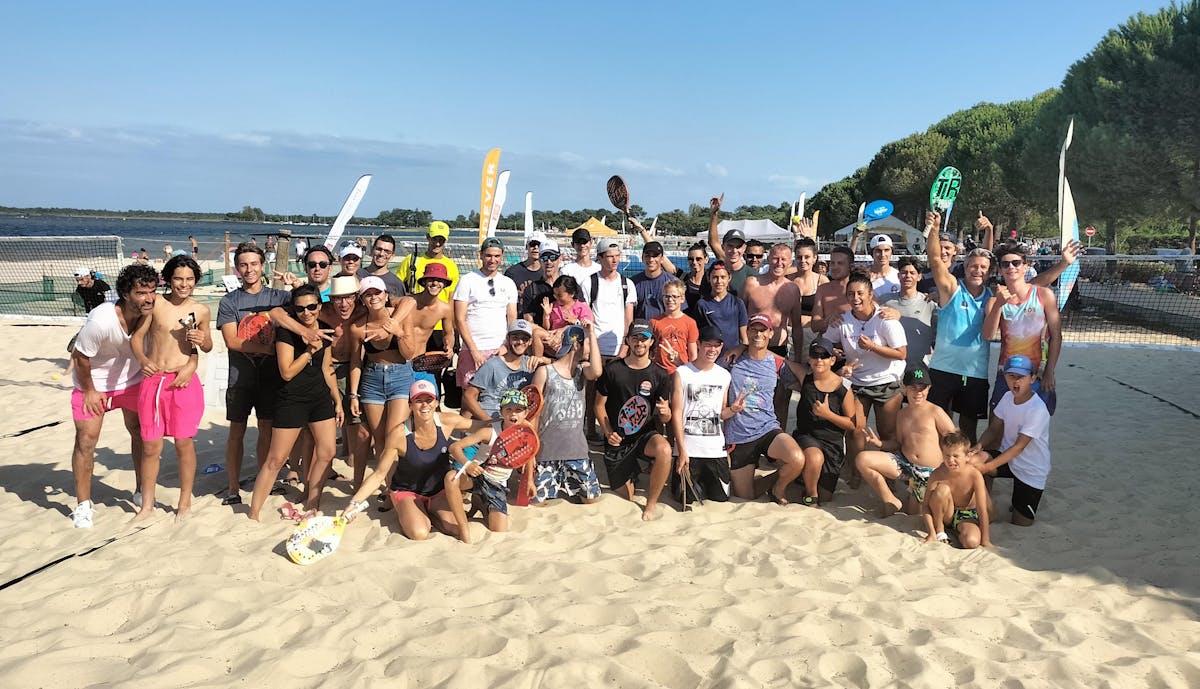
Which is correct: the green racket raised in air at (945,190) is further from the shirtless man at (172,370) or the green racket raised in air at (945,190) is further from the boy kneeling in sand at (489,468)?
the shirtless man at (172,370)

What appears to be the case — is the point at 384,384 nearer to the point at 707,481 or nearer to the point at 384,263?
the point at 384,263

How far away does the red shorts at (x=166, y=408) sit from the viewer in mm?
4523

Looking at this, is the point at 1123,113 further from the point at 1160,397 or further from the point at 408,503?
the point at 408,503

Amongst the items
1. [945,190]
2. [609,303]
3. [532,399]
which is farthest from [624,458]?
[945,190]

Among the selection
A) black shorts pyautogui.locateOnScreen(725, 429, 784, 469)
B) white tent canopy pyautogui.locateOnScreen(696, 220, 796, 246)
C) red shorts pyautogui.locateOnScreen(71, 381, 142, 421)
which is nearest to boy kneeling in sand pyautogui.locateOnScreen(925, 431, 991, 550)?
black shorts pyautogui.locateOnScreen(725, 429, 784, 469)

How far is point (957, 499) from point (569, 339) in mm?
2792

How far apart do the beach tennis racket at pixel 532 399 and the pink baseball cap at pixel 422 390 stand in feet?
1.94

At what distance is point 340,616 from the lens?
3.42 m

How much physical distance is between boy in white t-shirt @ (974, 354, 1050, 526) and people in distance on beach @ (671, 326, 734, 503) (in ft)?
4.75

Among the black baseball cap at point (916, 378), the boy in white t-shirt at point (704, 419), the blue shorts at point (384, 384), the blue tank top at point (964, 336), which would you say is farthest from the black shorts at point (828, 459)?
the blue shorts at point (384, 384)

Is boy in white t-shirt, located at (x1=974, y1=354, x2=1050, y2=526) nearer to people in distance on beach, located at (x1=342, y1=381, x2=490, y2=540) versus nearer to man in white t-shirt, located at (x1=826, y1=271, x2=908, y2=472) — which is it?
man in white t-shirt, located at (x1=826, y1=271, x2=908, y2=472)

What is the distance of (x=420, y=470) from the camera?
14.9ft

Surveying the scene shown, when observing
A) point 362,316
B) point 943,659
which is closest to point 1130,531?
point 943,659

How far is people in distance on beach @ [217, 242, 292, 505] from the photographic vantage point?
4.66m
